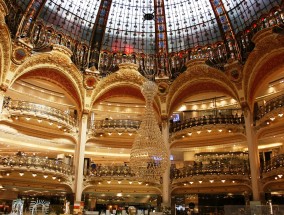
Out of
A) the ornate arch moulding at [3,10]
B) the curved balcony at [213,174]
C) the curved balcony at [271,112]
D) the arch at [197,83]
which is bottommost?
the curved balcony at [213,174]

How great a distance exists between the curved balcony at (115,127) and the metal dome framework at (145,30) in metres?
3.78

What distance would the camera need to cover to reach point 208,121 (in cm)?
2195

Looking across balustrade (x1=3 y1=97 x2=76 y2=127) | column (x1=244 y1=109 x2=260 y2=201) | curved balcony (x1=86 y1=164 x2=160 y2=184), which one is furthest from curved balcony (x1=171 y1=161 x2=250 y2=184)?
balustrade (x1=3 y1=97 x2=76 y2=127)

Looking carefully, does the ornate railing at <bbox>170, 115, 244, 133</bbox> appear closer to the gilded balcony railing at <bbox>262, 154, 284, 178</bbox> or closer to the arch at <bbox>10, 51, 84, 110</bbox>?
the gilded balcony railing at <bbox>262, 154, 284, 178</bbox>

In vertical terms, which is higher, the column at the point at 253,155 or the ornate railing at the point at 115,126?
the ornate railing at the point at 115,126

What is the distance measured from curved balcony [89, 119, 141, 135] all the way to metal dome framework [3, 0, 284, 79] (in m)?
3.78

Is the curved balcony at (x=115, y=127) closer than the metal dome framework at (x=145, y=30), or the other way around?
the metal dome framework at (x=145, y=30)

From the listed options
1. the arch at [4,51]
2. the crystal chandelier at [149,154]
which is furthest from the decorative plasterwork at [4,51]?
the crystal chandelier at [149,154]

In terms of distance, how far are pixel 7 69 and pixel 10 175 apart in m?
6.73

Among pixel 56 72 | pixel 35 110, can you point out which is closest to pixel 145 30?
pixel 56 72

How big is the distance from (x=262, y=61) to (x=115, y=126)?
10852 mm

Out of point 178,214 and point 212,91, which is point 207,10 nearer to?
point 212,91

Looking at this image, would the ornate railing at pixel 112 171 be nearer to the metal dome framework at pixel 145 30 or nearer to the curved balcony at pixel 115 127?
the curved balcony at pixel 115 127

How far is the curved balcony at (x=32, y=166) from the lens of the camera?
18203 mm
